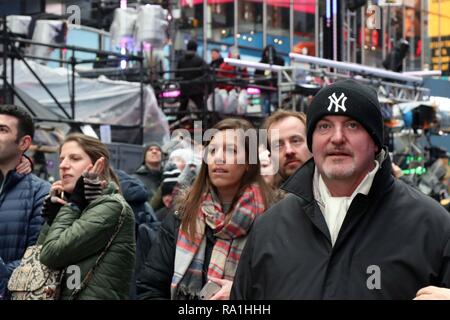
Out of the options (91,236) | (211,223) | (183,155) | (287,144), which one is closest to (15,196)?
(91,236)

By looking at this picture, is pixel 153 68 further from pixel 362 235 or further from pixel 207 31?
pixel 362 235

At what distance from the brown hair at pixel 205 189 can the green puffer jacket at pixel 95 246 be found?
355 millimetres

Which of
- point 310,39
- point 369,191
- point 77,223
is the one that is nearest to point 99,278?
point 77,223

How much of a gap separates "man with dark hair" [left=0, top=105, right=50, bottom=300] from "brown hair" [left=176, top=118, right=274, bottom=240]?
1.02 m

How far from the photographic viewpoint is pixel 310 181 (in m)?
3.16

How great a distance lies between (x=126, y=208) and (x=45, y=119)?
690 cm

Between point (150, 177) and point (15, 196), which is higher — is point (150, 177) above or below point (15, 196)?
below

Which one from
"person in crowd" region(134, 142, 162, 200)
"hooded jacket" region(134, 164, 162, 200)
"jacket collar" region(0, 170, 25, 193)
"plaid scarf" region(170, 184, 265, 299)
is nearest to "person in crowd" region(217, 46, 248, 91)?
"person in crowd" region(134, 142, 162, 200)

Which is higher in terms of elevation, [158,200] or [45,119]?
[45,119]

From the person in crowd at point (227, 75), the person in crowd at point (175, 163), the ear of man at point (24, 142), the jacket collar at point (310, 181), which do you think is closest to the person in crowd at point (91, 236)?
the ear of man at point (24, 142)

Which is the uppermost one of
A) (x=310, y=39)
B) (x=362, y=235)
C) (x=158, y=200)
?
(x=310, y=39)

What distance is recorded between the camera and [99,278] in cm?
453

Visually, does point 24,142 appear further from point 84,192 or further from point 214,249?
point 214,249

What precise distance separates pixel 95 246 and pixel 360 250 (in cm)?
196
